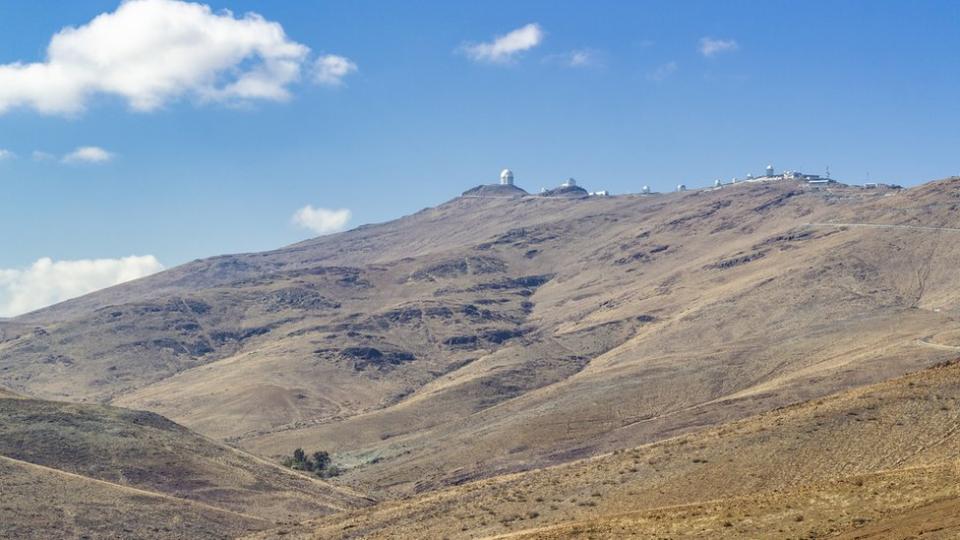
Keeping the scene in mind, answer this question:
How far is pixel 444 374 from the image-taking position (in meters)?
189

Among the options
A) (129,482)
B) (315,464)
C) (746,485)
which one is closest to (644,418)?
(315,464)

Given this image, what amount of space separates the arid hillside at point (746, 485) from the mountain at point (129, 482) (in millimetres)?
12235

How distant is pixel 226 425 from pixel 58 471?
7545 centimetres

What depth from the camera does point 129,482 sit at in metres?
77.8

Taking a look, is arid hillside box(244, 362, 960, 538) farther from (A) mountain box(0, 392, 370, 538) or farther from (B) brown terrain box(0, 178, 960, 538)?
(A) mountain box(0, 392, 370, 538)

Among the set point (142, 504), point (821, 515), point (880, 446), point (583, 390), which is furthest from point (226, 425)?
point (821, 515)

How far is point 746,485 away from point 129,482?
48.3 metres

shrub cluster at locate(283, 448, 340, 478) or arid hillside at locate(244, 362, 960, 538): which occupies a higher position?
arid hillside at locate(244, 362, 960, 538)

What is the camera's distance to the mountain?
66.2m

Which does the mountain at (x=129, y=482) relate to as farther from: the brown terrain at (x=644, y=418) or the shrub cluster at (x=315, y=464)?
the shrub cluster at (x=315, y=464)

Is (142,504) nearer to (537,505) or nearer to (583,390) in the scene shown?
(537,505)

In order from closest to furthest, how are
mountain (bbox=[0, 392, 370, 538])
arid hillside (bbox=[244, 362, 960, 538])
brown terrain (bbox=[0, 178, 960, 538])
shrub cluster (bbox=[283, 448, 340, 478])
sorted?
arid hillside (bbox=[244, 362, 960, 538])
brown terrain (bbox=[0, 178, 960, 538])
mountain (bbox=[0, 392, 370, 538])
shrub cluster (bbox=[283, 448, 340, 478])

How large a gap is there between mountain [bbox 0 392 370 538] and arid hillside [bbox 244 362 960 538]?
482 inches

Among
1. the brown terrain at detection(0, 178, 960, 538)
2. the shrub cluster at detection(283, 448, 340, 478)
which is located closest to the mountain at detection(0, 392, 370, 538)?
the brown terrain at detection(0, 178, 960, 538)
